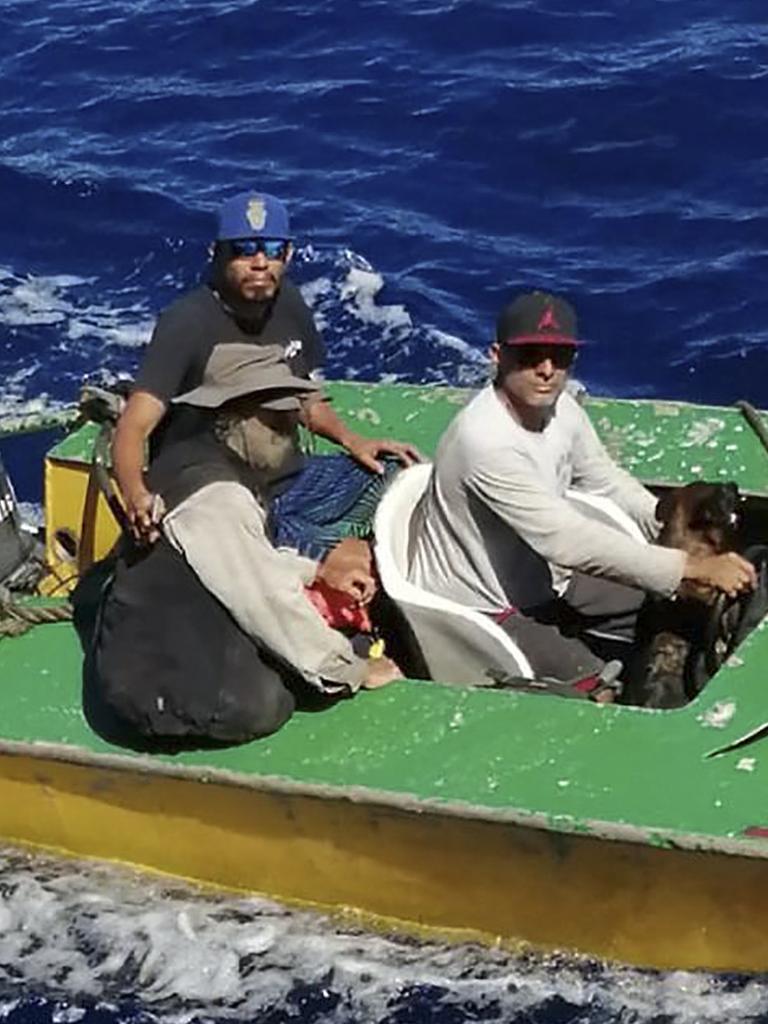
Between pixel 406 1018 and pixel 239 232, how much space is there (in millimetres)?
2774

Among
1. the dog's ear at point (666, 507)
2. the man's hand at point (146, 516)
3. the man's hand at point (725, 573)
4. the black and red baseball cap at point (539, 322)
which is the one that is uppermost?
the black and red baseball cap at point (539, 322)

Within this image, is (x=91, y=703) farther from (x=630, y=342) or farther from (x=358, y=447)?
(x=630, y=342)

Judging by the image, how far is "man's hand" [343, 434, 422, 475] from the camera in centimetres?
837

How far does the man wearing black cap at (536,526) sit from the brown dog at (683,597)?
15 centimetres

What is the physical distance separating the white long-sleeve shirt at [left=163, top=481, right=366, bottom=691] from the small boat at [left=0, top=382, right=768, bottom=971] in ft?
1.23

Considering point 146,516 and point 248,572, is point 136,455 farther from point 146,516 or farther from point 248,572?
point 248,572

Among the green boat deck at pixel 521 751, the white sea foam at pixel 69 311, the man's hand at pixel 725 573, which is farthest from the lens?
the white sea foam at pixel 69 311

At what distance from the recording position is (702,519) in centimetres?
732

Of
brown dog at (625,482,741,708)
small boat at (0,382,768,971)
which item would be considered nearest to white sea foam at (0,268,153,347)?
small boat at (0,382,768,971)

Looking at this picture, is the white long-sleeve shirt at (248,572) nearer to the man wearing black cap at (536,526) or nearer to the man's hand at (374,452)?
the man wearing black cap at (536,526)

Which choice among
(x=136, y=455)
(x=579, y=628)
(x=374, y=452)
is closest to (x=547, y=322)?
(x=579, y=628)

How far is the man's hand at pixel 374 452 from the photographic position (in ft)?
27.5

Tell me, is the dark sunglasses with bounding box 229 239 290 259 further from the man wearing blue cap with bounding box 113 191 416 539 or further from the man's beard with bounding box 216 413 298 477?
the man's beard with bounding box 216 413 298 477

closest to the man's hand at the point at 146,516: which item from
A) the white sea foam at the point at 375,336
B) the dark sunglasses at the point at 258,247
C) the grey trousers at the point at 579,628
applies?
the dark sunglasses at the point at 258,247
